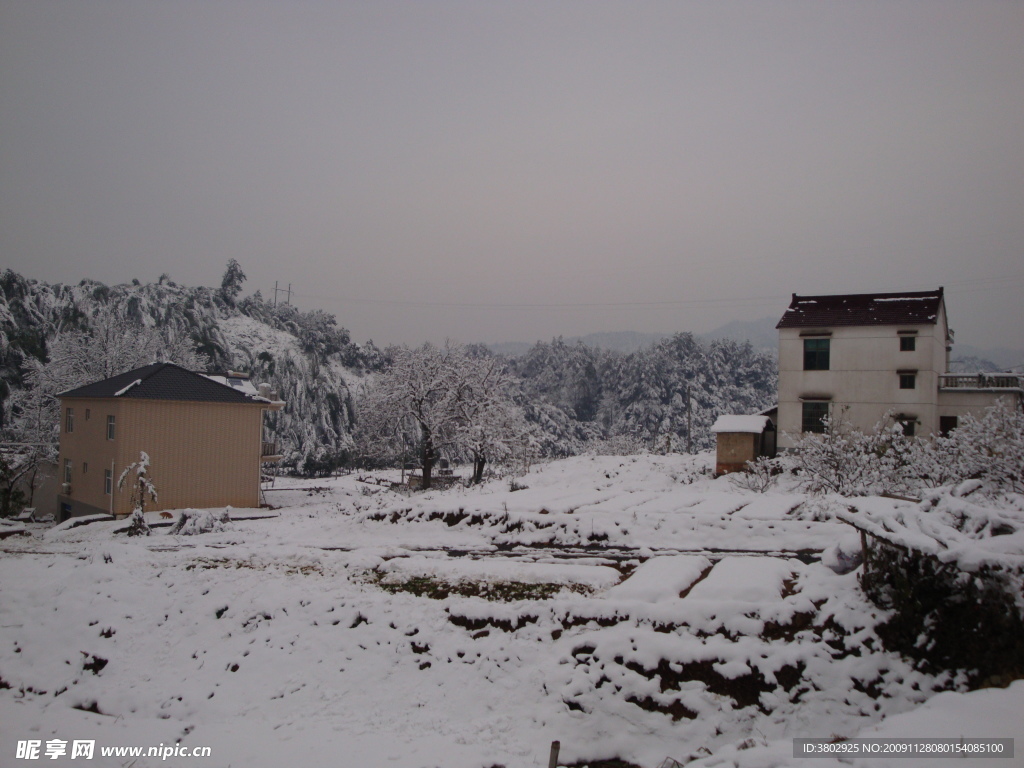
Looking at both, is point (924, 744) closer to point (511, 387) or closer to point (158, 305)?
point (158, 305)

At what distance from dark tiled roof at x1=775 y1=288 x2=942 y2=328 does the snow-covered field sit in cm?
1771

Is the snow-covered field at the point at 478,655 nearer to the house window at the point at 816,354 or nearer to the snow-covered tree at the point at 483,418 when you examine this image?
the snow-covered tree at the point at 483,418

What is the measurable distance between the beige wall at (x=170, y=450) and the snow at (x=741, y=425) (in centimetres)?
2252

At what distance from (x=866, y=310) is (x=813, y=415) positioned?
5574mm

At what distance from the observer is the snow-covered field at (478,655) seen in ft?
22.8

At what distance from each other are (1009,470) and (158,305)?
2172 inches

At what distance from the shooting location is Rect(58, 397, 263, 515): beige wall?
2598 centimetres

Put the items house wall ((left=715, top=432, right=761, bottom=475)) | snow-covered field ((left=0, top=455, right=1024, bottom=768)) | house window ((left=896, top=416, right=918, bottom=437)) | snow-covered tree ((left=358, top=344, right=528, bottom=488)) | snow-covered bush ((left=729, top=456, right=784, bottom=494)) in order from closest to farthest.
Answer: snow-covered field ((left=0, top=455, right=1024, bottom=768)) → snow-covered bush ((left=729, top=456, right=784, bottom=494)) → house wall ((left=715, top=432, right=761, bottom=475)) → house window ((left=896, top=416, right=918, bottom=437)) → snow-covered tree ((left=358, top=344, right=528, bottom=488))

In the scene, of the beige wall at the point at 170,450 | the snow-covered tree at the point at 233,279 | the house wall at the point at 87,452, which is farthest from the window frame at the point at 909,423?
the snow-covered tree at the point at 233,279

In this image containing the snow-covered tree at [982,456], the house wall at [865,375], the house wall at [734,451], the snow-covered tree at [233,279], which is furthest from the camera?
the snow-covered tree at [233,279]

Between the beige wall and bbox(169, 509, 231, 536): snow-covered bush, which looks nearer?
bbox(169, 509, 231, 536): snow-covered bush

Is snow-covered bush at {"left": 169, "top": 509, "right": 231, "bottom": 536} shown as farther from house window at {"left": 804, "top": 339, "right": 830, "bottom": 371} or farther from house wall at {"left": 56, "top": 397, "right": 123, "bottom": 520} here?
house window at {"left": 804, "top": 339, "right": 830, "bottom": 371}

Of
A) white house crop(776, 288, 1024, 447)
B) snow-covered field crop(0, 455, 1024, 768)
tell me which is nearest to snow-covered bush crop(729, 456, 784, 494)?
white house crop(776, 288, 1024, 447)

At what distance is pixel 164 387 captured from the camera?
26984 mm
